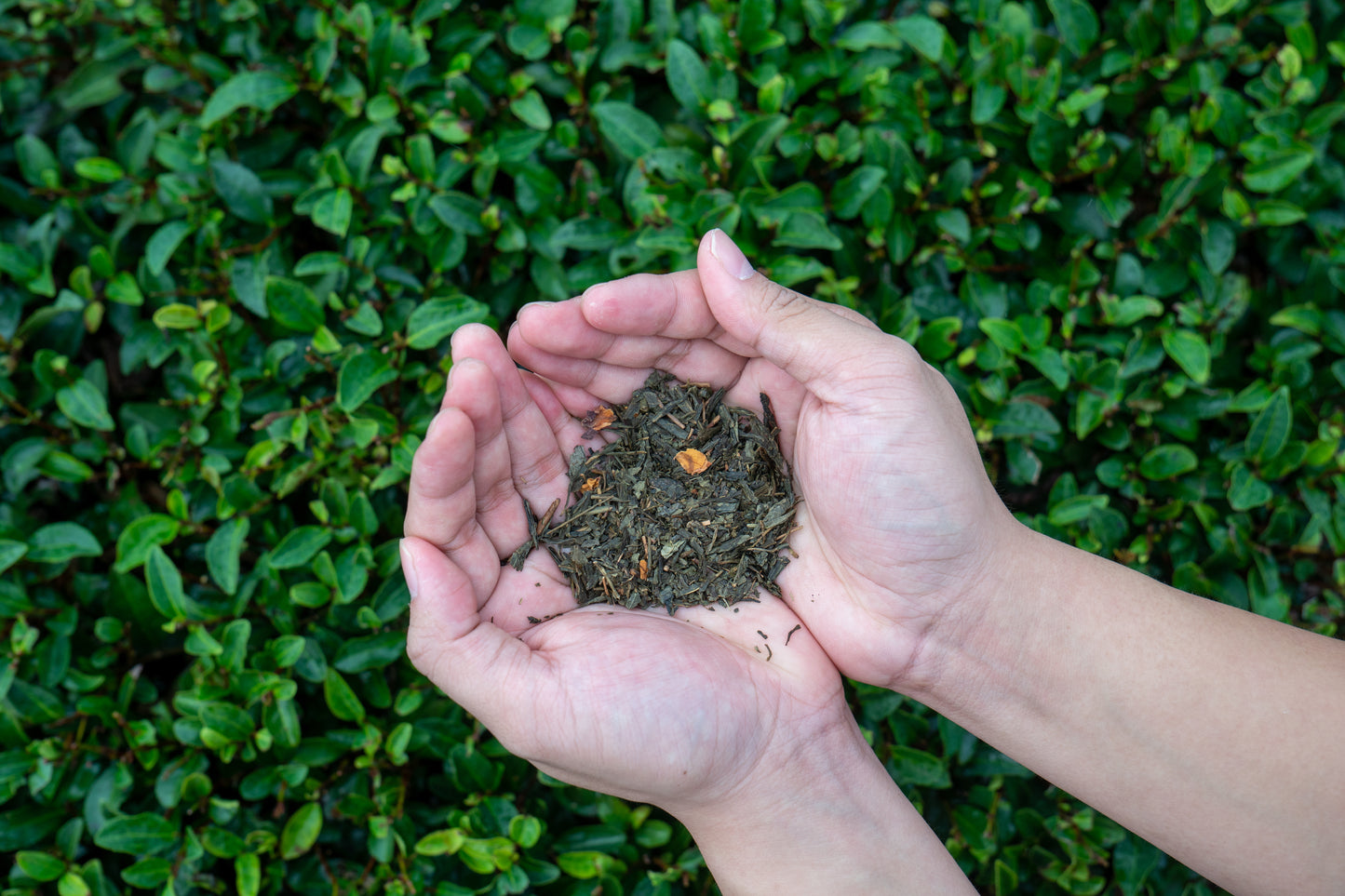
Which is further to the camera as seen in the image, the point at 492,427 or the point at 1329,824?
the point at 492,427

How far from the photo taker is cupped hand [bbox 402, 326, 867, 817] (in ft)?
6.90

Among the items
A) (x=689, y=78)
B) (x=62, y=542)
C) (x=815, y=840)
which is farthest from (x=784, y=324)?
(x=62, y=542)

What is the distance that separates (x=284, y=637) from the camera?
8.55 feet

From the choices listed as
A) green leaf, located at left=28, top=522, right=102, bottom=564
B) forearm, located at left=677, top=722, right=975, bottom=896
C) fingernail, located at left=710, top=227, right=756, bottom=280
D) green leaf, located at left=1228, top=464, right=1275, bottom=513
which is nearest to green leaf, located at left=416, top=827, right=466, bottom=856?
forearm, located at left=677, top=722, right=975, bottom=896

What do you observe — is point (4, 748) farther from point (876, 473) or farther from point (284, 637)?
point (876, 473)

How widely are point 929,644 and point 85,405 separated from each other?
2706mm

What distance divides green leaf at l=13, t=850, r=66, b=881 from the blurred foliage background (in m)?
0.02

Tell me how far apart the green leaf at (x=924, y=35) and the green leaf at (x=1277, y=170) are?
3.83 feet

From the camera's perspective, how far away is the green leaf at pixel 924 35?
9.34ft

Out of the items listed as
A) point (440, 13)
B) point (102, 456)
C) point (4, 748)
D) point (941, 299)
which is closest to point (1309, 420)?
point (941, 299)

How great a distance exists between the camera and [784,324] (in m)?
2.29

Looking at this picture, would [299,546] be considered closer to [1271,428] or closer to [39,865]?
[39,865]

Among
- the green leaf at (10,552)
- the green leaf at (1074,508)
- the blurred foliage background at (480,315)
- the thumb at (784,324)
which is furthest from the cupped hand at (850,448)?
the green leaf at (10,552)

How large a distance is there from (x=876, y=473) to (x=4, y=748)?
2749 millimetres
